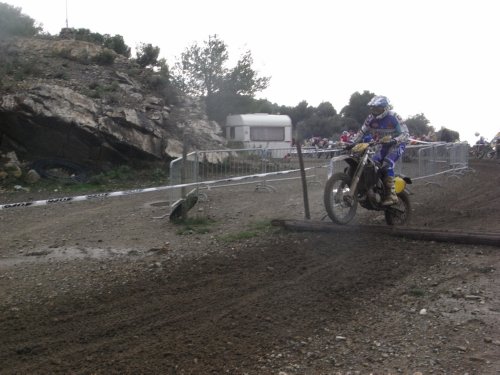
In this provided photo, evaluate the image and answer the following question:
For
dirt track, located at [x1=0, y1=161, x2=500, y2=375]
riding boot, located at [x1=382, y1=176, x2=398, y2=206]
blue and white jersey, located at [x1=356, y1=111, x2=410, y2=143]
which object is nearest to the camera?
dirt track, located at [x1=0, y1=161, x2=500, y2=375]

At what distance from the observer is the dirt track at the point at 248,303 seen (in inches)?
139

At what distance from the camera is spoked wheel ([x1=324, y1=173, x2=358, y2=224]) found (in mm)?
7074

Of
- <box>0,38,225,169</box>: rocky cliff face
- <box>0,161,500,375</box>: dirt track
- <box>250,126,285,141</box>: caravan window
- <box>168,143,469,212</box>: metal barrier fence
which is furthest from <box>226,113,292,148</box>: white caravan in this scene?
<box>0,161,500,375</box>: dirt track

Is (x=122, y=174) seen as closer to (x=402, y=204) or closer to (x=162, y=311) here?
(x=402, y=204)

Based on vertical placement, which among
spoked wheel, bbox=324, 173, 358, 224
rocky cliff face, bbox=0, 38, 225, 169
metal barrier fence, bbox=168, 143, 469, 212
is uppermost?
rocky cliff face, bbox=0, 38, 225, 169

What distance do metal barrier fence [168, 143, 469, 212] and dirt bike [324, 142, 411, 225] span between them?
2.22 feet

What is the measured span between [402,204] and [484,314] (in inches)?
161

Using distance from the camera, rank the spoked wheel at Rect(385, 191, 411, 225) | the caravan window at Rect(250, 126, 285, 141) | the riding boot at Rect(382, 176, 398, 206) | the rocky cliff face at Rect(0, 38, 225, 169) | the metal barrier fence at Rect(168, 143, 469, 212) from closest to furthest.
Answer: the riding boot at Rect(382, 176, 398, 206) → the spoked wheel at Rect(385, 191, 411, 225) → the metal barrier fence at Rect(168, 143, 469, 212) → the rocky cliff face at Rect(0, 38, 225, 169) → the caravan window at Rect(250, 126, 285, 141)

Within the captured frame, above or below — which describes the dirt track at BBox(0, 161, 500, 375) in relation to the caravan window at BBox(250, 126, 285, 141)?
below

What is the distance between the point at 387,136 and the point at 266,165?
20.2 ft

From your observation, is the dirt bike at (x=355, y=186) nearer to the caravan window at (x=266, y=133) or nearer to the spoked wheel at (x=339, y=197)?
the spoked wheel at (x=339, y=197)

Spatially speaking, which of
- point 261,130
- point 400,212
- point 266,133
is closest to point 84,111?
point 400,212

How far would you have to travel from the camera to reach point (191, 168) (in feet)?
33.5

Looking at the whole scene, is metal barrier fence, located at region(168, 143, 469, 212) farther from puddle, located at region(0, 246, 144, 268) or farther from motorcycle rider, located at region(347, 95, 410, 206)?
puddle, located at region(0, 246, 144, 268)
